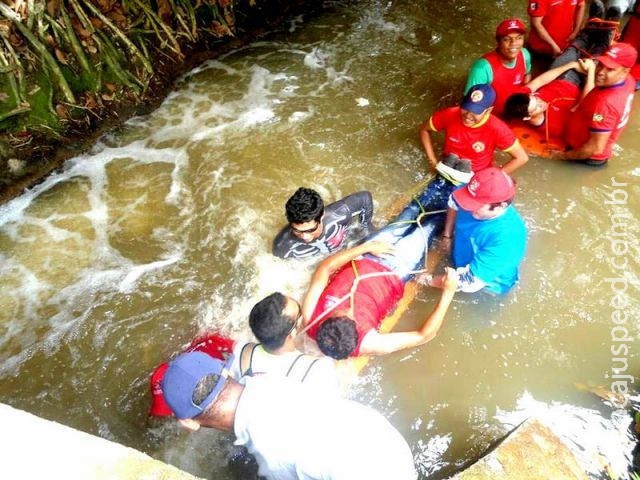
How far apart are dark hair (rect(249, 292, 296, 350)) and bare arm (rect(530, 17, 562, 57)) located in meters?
5.32

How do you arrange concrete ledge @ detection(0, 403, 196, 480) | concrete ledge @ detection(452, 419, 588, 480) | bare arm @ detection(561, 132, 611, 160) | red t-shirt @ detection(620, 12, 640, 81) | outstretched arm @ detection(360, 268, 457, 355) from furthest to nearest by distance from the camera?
red t-shirt @ detection(620, 12, 640, 81), bare arm @ detection(561, 132, 611, 160), outstretched arm @ detection(360, 268, 457, 355), concrete ledge @ detection(452, 419, 588, 480), concrete ledge @ detection(0, 403, 196, 480)

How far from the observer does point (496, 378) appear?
323 cm

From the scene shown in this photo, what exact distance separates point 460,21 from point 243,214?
517 cm

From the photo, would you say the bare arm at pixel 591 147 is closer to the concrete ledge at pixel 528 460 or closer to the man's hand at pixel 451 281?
the man's hand at pixel 451 281

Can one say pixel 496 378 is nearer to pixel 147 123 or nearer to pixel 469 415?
pixel 469 415

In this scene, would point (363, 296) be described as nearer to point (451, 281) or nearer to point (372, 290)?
point (372, 290)

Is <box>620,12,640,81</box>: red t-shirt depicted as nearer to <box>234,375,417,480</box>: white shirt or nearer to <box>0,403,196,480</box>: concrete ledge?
<box>234,375,417,480</box>: white shirt

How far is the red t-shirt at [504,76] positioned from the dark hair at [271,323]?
3705 millimetres

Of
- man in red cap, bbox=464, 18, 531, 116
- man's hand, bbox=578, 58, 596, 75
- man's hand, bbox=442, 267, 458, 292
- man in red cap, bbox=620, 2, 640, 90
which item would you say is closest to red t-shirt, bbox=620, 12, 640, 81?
man in red cap, bbox=620, 2, 640, 90

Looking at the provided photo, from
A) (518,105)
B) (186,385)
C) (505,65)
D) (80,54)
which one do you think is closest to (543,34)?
(505,65)

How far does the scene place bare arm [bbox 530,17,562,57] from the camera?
5.53 metres

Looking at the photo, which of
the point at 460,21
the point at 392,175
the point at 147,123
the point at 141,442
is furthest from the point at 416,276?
the point at 460,21

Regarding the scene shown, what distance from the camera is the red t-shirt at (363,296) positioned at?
300 centimetres

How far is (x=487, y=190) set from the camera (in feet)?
9.70
